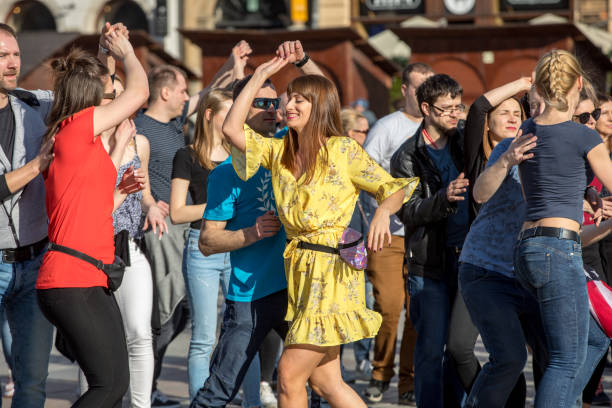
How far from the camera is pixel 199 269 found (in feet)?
18.5

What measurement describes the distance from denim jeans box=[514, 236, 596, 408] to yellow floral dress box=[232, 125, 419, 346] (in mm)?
674

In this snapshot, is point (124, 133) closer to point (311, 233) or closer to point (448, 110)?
point (311, 233)

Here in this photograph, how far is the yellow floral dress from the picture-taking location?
404 cm

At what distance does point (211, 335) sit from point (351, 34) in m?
8.70

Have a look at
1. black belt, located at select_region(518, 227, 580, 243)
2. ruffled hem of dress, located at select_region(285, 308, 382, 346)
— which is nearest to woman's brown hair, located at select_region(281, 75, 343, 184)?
ruffled hem of dress, located at select_region(285, 308, 382, 346)

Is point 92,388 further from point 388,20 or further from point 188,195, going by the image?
point 388,20

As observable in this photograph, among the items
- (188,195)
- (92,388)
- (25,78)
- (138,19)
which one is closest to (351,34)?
(25,78)

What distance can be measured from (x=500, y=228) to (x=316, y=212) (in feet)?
3.46

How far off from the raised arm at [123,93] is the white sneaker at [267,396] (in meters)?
2.76

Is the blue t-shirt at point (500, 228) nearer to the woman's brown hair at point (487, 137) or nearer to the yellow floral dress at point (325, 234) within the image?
the woman's brown hair at point (487, 137)

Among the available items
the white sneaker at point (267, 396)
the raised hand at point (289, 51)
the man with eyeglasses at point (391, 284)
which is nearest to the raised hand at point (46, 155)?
the raised hand at point (289, 51)

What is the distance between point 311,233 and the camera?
4.09m

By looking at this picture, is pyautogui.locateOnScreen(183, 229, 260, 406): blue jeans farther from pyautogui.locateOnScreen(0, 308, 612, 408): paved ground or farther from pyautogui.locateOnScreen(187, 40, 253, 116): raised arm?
pyautogui.locateOnScreen(187, 40, 253, 116): raised arm

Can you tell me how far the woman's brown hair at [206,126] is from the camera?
550 centimetres
